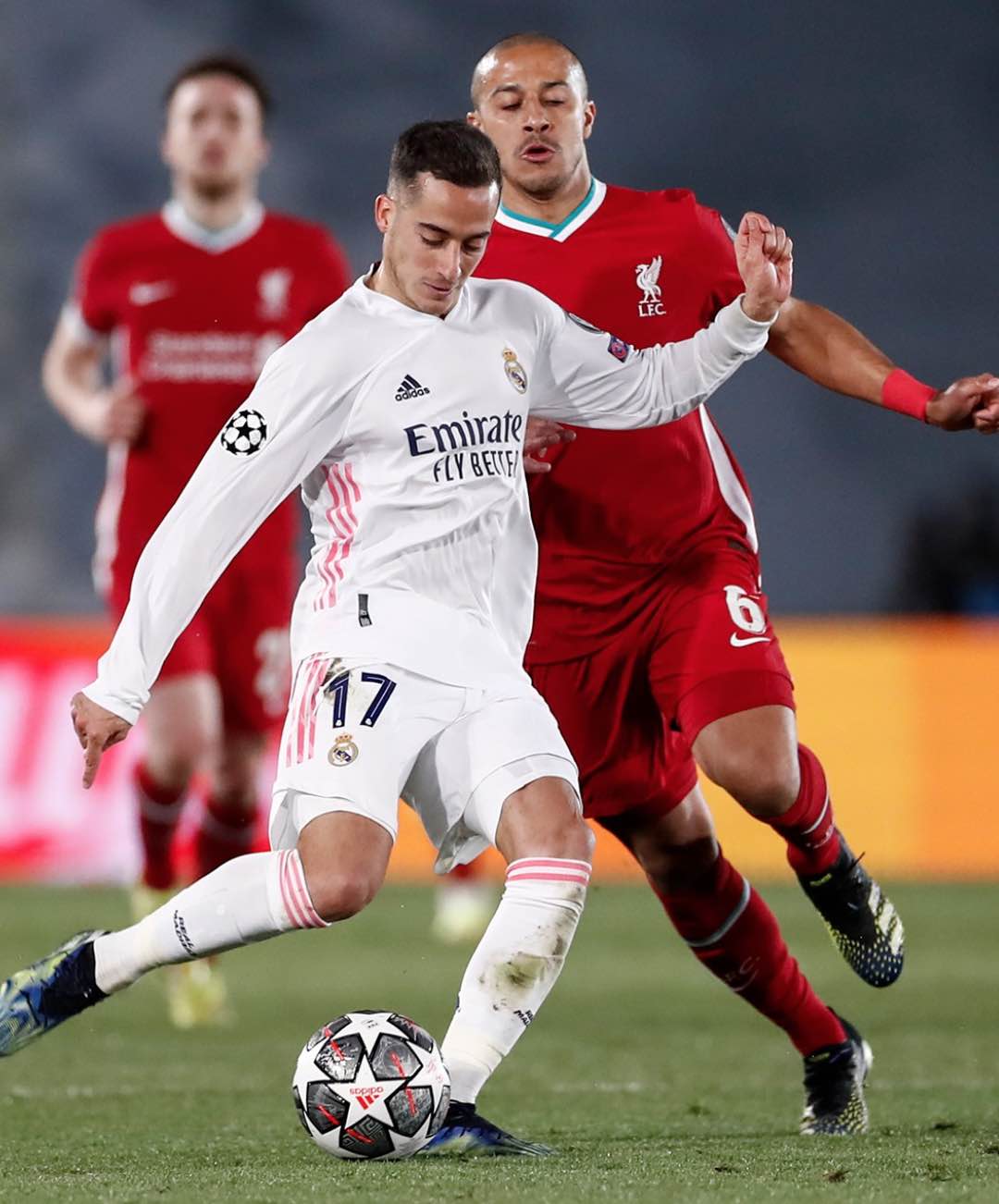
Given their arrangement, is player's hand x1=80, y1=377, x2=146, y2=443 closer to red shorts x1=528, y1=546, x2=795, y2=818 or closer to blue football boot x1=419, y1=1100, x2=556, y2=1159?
red shorts x1=528, y1=546, x2=795, y2=818

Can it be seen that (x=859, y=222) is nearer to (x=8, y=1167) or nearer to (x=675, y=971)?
(x=675, y=971)

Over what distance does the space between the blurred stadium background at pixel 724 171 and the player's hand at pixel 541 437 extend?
44.0ft

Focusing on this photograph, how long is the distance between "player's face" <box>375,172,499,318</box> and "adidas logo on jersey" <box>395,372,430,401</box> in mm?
174

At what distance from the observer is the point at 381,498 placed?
426cm

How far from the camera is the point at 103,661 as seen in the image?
411cm

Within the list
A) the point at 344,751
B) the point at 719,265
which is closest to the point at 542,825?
the point at 344,751

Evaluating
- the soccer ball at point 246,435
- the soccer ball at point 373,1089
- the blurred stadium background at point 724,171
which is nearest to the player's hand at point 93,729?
the soccer ball at point 246,435

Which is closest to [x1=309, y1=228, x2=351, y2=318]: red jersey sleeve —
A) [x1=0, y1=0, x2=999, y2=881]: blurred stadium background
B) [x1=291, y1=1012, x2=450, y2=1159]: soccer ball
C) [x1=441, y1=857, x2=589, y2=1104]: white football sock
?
[x1=441, y1=857, x2=589, y2=1104]: white football sock

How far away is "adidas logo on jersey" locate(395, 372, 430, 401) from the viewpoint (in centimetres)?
426

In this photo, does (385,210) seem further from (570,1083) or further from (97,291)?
(97,291)

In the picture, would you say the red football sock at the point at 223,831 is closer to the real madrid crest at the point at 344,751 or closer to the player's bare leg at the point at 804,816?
the player's bare leg at the point at 804,816

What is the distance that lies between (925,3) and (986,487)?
5491mm

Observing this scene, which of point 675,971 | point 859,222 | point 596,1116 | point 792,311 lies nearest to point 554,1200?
point 596,1116

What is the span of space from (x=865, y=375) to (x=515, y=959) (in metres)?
1.72
